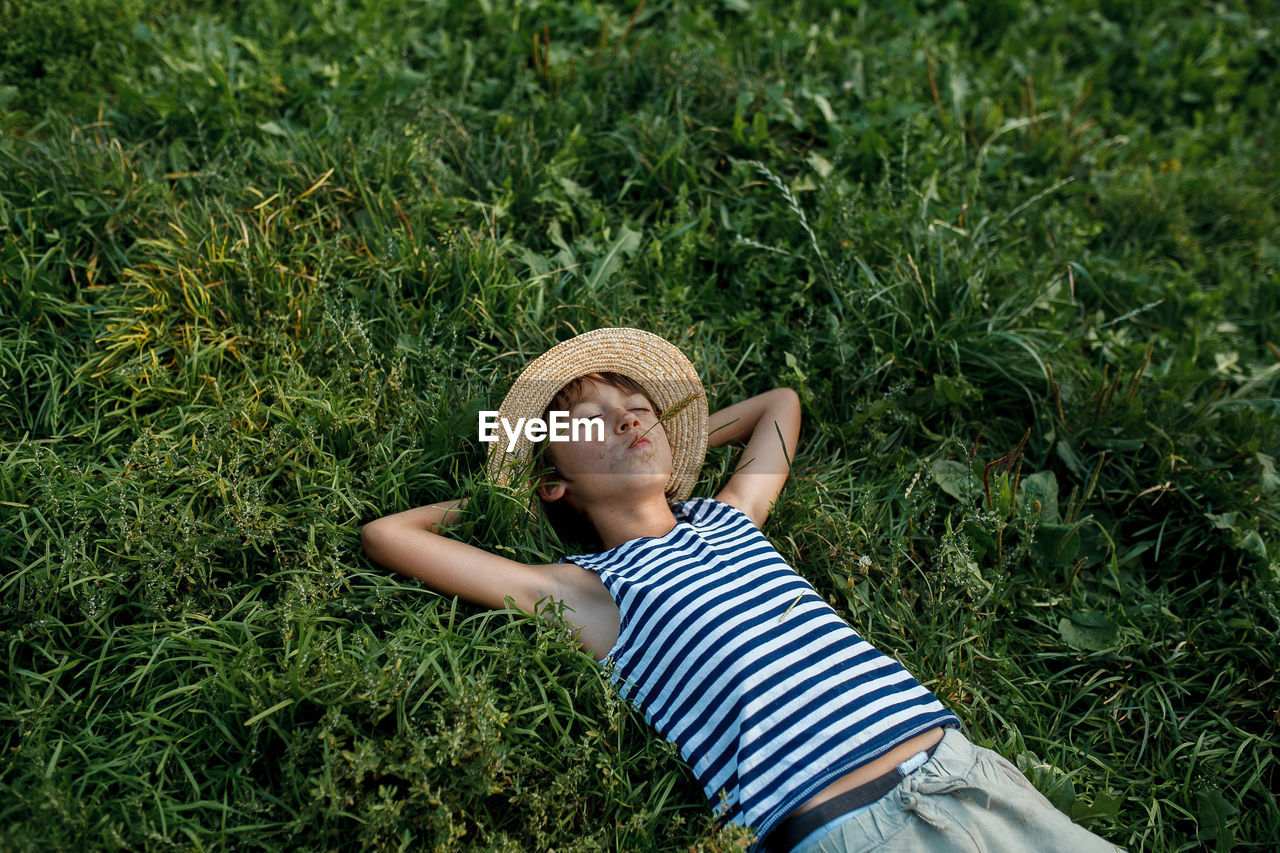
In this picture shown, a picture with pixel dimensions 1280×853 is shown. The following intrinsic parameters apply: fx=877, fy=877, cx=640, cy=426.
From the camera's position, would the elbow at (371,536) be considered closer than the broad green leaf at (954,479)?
Yes

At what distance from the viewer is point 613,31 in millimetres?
4773

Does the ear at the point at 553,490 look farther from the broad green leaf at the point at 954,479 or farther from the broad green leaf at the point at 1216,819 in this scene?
the broad green leaf at the point at 1216,819

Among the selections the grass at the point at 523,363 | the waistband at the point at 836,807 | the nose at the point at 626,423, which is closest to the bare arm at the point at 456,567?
the grass at the point at 523,363

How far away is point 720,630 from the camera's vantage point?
257 centimetres

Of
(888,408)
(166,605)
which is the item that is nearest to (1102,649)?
(888,408)

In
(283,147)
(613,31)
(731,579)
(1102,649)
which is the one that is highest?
(613,31)

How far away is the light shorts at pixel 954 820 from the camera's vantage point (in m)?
2.32

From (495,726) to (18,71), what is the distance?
3902 mm

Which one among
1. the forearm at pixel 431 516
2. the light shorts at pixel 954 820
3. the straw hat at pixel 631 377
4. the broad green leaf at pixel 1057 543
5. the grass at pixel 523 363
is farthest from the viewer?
the broad green leaf at pixel 1057 543

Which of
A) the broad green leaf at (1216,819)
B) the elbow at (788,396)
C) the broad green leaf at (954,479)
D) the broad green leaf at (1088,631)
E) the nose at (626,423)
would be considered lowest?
the broad green leaf at (1216,819)

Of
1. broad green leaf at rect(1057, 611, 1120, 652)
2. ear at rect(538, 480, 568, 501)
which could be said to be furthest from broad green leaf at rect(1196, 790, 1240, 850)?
ear at rect(538, 480, 568, 501)

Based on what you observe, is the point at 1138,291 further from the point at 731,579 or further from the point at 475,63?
the point at 475,63

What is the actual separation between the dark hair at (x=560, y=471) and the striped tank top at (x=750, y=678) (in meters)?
0.40

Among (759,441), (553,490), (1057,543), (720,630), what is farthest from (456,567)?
(1057,543)
